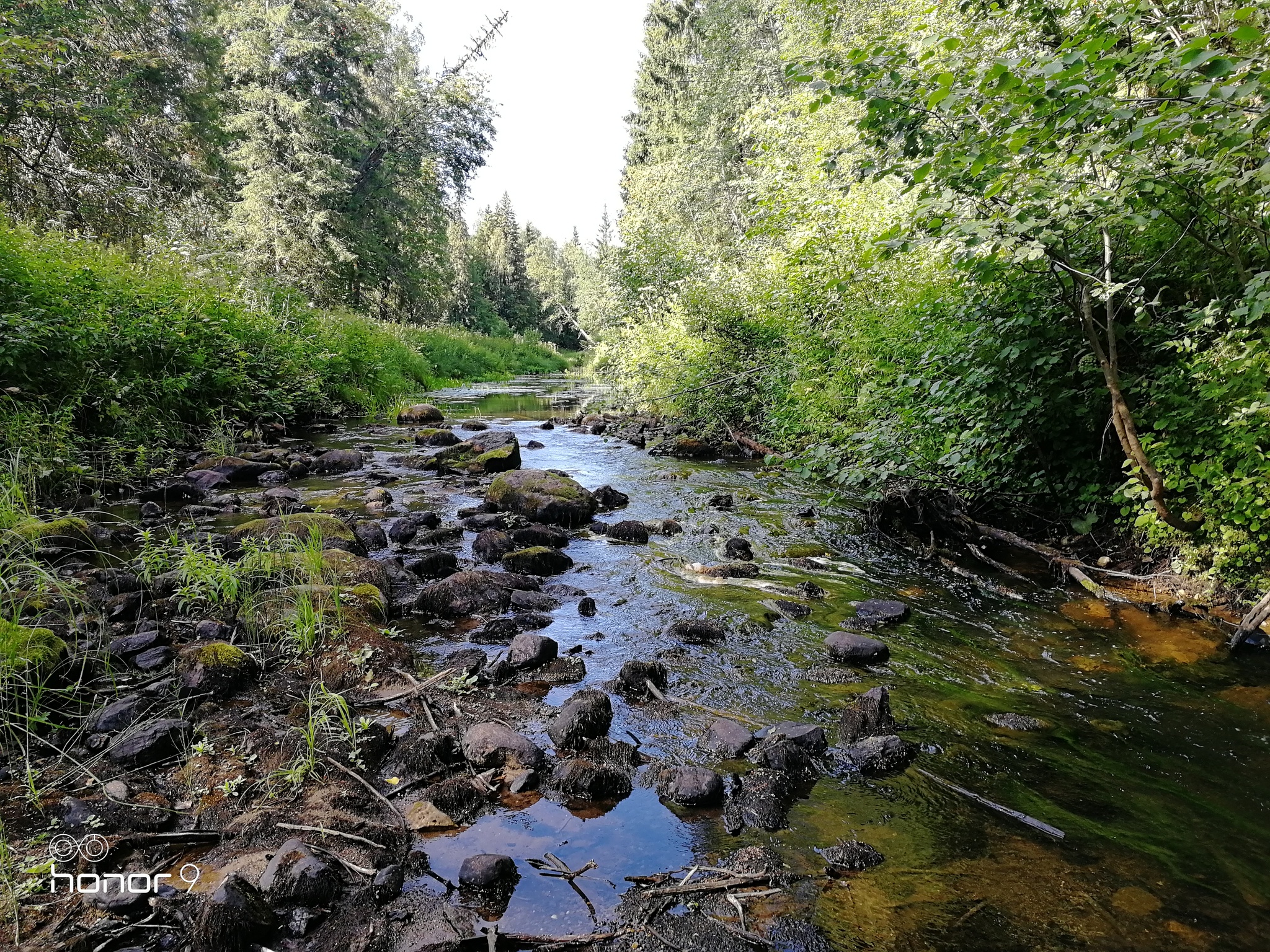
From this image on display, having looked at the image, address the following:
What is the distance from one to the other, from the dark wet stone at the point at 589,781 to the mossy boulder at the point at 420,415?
51.1ft

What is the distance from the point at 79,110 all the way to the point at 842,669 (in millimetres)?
20264

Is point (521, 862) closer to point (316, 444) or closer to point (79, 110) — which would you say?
point (316, 444)

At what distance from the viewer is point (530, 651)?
445 centimetres

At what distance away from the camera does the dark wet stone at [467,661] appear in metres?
4.28

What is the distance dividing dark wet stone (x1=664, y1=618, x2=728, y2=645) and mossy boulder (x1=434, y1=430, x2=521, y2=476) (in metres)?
6.38

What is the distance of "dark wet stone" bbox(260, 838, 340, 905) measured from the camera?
237 cm

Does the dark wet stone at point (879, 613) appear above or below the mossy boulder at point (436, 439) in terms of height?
below

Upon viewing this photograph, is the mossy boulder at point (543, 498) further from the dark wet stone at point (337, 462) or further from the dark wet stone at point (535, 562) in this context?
the dark wet stone at point (337, 462)

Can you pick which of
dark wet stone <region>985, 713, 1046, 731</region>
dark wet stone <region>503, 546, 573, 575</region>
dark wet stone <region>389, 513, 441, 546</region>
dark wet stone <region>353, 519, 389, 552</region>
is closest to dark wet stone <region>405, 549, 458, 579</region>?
A: dark wet stone <region>503, 546, 573, 575</region>

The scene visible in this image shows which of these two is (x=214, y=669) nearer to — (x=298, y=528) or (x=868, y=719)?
(x=298, y=528)

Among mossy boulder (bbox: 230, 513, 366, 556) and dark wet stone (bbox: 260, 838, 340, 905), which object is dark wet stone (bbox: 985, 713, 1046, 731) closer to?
dark wet stone (bbox: 260, 838, 340, 905)

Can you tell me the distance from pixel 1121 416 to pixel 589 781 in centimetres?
510

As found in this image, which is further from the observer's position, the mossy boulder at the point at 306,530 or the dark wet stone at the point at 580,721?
the mossy boulder at the point at 306,530

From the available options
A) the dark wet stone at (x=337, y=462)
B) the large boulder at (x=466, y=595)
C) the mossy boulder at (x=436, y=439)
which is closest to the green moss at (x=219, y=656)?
the large boulder at (x=466, y=595)
